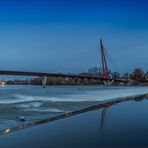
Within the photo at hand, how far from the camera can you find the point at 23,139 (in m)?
5.60

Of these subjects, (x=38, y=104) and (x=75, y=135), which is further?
(x=38, y=104)

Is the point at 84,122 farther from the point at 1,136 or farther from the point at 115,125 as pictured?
the point at 1,136

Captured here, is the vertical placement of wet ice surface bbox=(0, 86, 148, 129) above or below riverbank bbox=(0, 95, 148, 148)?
above

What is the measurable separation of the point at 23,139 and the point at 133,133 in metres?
2.60

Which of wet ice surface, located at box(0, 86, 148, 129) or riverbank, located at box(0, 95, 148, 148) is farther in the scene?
wet ice surface, located at box(0, 86, 148, 129)

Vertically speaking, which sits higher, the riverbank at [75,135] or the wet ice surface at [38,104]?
the wet ice surface at [38,104]

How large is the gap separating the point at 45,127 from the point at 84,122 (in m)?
1.44

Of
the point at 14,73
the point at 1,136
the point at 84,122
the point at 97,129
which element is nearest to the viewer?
the point at 1,136

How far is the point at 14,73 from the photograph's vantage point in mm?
43531

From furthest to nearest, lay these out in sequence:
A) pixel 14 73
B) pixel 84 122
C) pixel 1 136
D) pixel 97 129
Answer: pixel 14 73
pixel 84 122
pixel 97 129
pixel 1 136

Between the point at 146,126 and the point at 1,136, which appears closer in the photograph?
the point at 1,136

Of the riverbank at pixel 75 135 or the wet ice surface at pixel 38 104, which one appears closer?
the riverbank at pixel 75 135

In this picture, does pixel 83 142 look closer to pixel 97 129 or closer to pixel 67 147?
pixel 67 147

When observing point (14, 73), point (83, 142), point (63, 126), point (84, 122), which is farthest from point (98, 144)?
point (14, 73)
